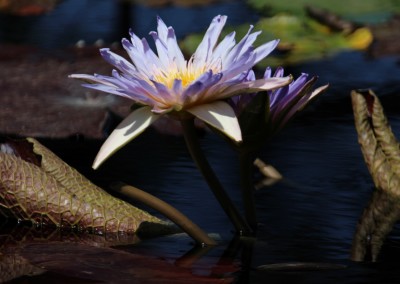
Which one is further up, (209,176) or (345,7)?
(345,7)

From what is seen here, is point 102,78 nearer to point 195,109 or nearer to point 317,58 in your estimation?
point 195,109

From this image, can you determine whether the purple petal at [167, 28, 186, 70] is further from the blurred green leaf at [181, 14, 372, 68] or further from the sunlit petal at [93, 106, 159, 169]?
the blurred green leaf at [181, 14, 372, 68]

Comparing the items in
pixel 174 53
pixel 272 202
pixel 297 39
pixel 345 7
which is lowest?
pixel 272 202

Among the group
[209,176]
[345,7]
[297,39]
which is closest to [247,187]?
[209,176]

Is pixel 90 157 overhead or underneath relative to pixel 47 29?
underneath

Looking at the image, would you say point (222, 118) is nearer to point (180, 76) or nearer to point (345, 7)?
point (180, 76)

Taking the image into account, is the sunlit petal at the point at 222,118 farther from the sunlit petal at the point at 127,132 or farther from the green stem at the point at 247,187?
the green stem at the point at 247,187

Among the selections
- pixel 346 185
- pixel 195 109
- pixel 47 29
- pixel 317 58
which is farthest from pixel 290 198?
pixel 47 29
